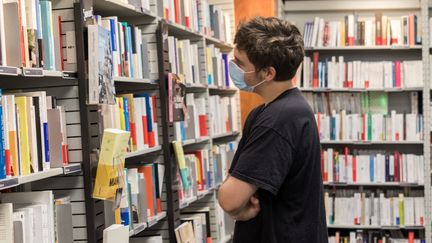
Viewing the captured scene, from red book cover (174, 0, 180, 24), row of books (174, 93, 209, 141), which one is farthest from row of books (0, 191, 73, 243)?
red book cover (174, 0, 180, 24)

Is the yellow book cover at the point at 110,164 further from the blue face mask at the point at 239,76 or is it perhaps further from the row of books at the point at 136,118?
the blue face mask at the point at 239,76

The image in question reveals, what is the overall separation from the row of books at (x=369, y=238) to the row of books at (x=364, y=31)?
5.56ft

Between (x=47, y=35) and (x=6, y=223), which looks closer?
(x=6, y=223)

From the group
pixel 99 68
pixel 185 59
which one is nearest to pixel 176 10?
pixel 185 59

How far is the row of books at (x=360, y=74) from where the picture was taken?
5652mm

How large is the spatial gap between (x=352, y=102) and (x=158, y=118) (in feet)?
9.57

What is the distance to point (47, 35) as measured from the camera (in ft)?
7.55

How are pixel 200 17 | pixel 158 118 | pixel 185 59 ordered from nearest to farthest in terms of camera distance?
pixel 158 118 < pixel 185 59 < pixel 200 17

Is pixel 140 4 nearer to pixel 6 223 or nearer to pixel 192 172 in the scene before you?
pixel 192 172

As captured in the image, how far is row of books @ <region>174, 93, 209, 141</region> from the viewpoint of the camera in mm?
3779

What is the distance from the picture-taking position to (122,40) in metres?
3.01

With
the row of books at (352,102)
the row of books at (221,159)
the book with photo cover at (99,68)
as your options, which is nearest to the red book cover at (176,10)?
the row of books at (221,159)

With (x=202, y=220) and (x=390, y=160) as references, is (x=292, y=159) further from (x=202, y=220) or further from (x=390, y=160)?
(x=390, y=160)

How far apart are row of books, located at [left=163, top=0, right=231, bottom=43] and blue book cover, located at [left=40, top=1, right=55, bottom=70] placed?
4.32 feet
